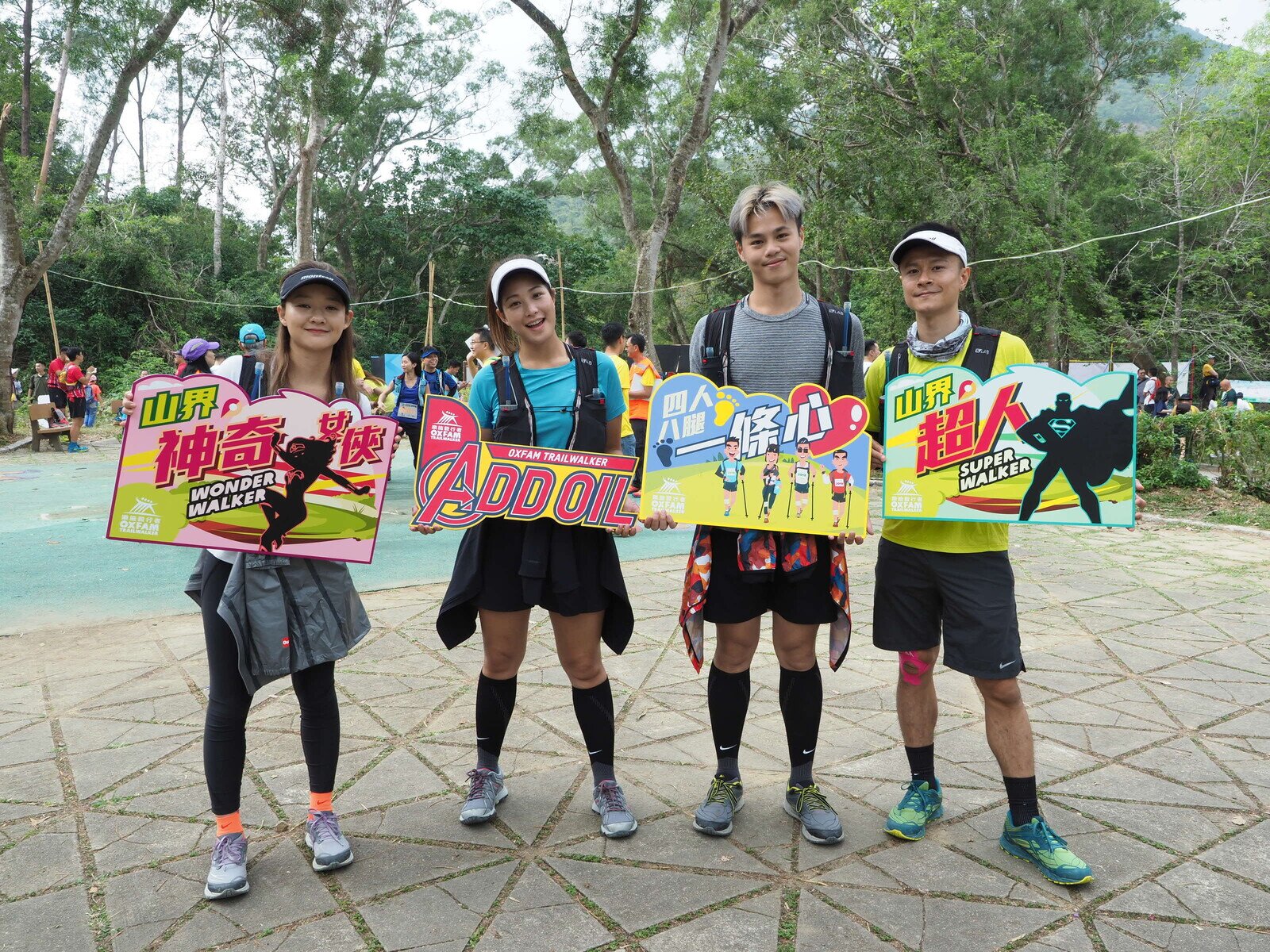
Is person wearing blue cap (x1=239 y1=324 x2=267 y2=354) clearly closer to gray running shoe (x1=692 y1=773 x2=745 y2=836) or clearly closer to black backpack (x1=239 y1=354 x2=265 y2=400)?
black backpack (x1=239 y1=354 x2=265 y2=400)

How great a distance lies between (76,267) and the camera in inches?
929

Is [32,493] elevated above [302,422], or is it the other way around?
[302,422]

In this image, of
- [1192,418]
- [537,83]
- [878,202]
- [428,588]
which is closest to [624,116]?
[537,83]

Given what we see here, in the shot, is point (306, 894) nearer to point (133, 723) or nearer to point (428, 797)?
point (428, 797)

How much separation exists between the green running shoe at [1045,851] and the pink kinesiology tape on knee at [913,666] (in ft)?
1.49

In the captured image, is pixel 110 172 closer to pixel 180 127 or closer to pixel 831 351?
pixel 180 127

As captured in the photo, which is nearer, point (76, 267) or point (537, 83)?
point (537, 83)

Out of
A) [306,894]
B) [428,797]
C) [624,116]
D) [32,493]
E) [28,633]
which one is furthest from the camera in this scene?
[624,116]

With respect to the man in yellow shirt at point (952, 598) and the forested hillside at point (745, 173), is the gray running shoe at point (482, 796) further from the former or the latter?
the forested hillside at point (745, 173)

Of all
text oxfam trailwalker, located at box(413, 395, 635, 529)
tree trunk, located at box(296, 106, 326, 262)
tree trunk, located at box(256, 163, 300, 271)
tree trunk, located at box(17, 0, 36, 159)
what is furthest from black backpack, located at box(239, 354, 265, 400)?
tree trunk, located at box(256, 163, 300, 271)

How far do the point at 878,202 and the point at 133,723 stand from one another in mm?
20541

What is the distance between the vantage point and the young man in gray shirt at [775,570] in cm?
254

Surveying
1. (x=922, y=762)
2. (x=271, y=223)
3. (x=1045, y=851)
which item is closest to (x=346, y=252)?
(x=271, y=223)

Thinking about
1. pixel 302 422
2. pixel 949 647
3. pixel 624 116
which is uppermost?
pixel 624 116
